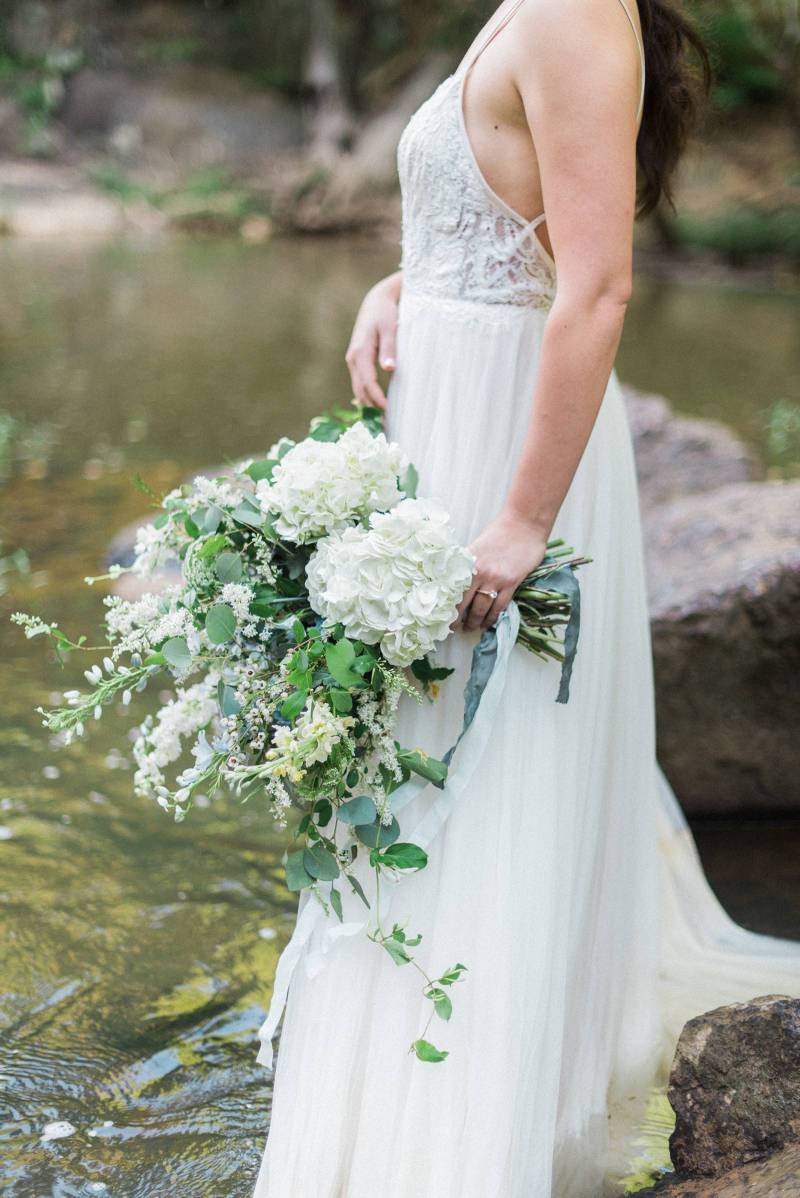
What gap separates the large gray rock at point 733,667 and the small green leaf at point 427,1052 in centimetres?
186

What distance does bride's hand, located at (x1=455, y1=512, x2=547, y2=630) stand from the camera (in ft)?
6.12

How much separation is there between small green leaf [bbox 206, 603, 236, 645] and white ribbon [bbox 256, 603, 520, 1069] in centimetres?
35

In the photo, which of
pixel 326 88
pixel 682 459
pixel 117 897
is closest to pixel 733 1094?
pixel 117 897

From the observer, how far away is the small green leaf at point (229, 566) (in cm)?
188

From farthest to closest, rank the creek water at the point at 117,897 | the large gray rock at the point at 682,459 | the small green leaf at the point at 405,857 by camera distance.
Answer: the large gray rock at the point at 682,459
the creek water at the point at 117,897
the small green leaf at the point at 405,857

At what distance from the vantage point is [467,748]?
6.24ft

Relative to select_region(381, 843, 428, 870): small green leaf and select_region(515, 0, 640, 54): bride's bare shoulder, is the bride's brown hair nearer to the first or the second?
select_region(515, 0, 640, 54): bride's bare shoulder

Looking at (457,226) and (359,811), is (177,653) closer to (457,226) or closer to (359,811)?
(359,811)

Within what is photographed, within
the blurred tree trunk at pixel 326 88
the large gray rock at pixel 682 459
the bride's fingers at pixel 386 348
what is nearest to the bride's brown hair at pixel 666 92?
the bride's fingers at pixel 386 348

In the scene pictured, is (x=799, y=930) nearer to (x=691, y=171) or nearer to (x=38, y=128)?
(x=691, y=171)

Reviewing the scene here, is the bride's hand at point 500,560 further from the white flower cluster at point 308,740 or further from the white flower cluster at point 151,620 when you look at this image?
the white flower cluster at point 151,620

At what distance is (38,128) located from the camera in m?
20.8

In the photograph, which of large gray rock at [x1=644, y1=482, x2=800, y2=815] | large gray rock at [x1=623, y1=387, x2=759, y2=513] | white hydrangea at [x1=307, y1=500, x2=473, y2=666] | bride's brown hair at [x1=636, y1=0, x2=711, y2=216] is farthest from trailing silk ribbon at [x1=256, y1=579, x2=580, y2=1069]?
large gray rock at [x1=623, y1=387, x2=759, y2=513]

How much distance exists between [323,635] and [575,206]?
697mm
